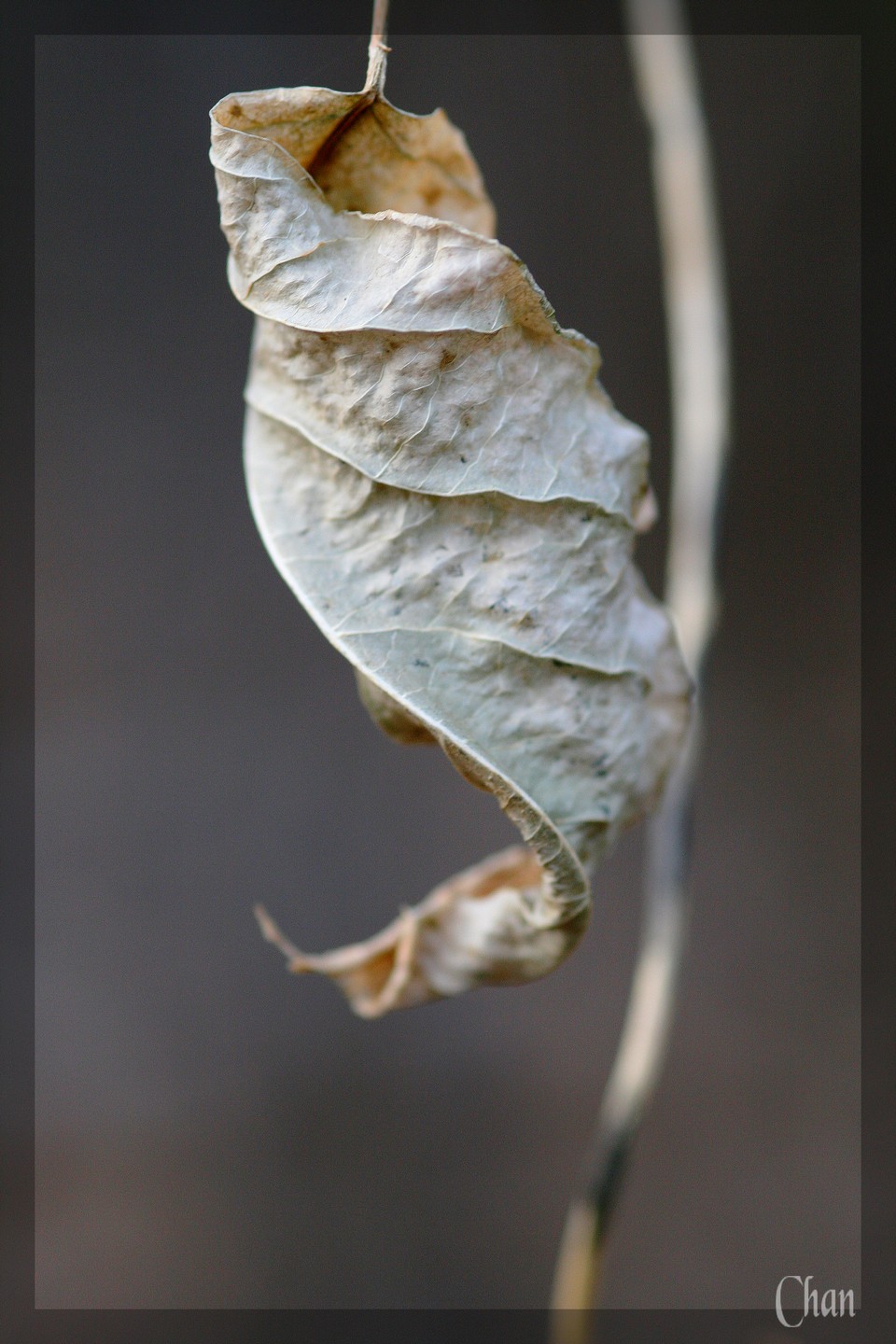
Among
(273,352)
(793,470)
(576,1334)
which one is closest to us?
(273,352)

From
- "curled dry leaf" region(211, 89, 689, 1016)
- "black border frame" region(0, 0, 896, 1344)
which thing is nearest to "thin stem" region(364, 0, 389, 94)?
"curled dry leaf" region(211, 89, 689, 1016)

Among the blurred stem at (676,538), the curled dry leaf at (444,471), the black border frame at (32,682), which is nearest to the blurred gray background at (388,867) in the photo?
the black border frame at (32,682)

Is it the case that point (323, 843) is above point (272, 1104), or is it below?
above

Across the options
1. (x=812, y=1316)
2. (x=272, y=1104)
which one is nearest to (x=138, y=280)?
(x=272, y=1104)

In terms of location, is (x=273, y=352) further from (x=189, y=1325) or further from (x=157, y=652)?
(x=189, y=1325)

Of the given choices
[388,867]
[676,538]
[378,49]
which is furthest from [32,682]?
[378,49]

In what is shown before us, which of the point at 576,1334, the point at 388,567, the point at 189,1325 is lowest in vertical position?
the point at 189,1325

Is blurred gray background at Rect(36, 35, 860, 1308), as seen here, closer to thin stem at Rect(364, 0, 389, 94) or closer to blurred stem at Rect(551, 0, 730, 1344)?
blurred stem at Rect(551, 0, 730, 1344)

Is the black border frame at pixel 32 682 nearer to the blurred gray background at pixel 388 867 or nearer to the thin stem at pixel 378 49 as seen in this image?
the blurred gray background at pixel 388 867
